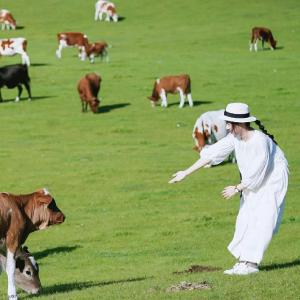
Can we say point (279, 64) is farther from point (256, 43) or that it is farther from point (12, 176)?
point (12, 176)

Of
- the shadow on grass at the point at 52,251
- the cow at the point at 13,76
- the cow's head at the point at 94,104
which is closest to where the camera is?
the shadow on grass at the point at 52,251

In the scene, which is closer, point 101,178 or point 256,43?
point 101,178

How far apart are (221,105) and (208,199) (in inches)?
512

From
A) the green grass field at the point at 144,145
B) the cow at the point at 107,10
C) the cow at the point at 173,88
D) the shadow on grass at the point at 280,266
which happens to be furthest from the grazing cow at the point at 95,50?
the shadow on grass at the point at 280,266

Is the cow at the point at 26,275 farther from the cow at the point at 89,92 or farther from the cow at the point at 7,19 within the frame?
the cow at the point at 7,19

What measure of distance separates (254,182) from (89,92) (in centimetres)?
2359

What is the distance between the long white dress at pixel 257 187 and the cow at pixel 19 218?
1989 millimetres

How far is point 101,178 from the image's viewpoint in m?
25.0

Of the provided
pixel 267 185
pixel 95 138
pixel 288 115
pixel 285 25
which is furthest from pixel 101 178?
pixel 285 25

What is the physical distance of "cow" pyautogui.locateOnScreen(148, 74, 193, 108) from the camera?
→ 1366 inches

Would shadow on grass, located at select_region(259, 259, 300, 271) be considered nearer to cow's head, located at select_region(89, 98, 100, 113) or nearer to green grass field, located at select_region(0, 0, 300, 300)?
green grass field, located at select_region(0, 0, 300, 300)

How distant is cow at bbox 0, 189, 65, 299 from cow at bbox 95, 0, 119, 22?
45.7m

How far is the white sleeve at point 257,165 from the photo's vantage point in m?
11.6

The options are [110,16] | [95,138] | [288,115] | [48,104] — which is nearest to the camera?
[95,138]
